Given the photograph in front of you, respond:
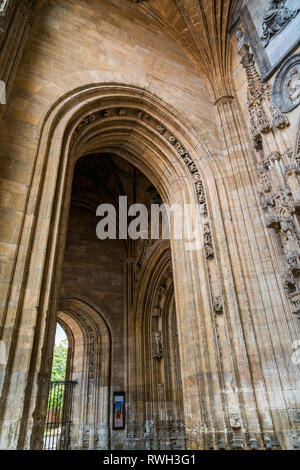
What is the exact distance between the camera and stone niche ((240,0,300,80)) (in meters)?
5.88

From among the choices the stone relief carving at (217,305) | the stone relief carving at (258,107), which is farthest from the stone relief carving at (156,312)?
the stone relief carving at (258,107)

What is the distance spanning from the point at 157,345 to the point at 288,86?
24.2ft

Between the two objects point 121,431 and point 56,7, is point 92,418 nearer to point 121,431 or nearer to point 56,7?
point 121,431

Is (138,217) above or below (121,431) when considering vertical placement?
above

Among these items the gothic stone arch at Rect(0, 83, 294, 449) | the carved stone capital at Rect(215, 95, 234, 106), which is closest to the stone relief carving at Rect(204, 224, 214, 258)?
the gothic stone arch at Rect(0, 83, 294, 449)

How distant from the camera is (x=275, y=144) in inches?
231

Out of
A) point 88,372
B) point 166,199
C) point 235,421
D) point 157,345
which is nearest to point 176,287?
point 166,199

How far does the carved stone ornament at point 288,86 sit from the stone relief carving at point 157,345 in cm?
693

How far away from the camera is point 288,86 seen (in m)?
5.82

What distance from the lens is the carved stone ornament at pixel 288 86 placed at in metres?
5.62

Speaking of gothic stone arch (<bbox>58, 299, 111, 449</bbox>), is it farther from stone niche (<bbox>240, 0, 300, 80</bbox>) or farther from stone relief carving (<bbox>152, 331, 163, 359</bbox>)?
stone niche (<bbox>240, 0, 300, 80</bbox>)

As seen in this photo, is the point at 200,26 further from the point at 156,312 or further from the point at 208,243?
the point at 156,312

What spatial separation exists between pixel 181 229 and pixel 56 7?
207 inches

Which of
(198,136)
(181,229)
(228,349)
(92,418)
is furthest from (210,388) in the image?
(92,418)
